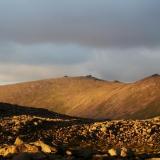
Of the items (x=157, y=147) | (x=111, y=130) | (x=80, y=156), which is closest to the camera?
(x=80, y=156)

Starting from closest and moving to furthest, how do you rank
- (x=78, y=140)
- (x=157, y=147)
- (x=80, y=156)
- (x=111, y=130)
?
(x=80, y=156) → (x=157, y=147) → (x=78, y=140) → (x=111, y=130)

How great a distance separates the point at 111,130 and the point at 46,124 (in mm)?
5890

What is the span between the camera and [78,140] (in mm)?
41531

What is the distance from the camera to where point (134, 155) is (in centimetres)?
3012

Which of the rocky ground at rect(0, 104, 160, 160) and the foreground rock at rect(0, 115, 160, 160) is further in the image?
the foreground rock at rect(0, 115, 160, 160)

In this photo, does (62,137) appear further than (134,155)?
Yes

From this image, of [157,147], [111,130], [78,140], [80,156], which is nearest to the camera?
[80,156]

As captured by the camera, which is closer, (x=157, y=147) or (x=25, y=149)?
(x=25, y=149)

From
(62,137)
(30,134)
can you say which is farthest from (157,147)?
(30,134)

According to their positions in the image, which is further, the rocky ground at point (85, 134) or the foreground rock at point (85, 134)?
the foreground rock at point (85, 134)

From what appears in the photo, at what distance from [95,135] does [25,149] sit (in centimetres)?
1382

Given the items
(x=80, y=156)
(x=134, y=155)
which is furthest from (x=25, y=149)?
(x=134, y=155)

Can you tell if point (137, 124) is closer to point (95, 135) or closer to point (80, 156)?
point (95, 135)

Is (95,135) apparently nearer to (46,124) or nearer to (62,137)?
(62,137)
